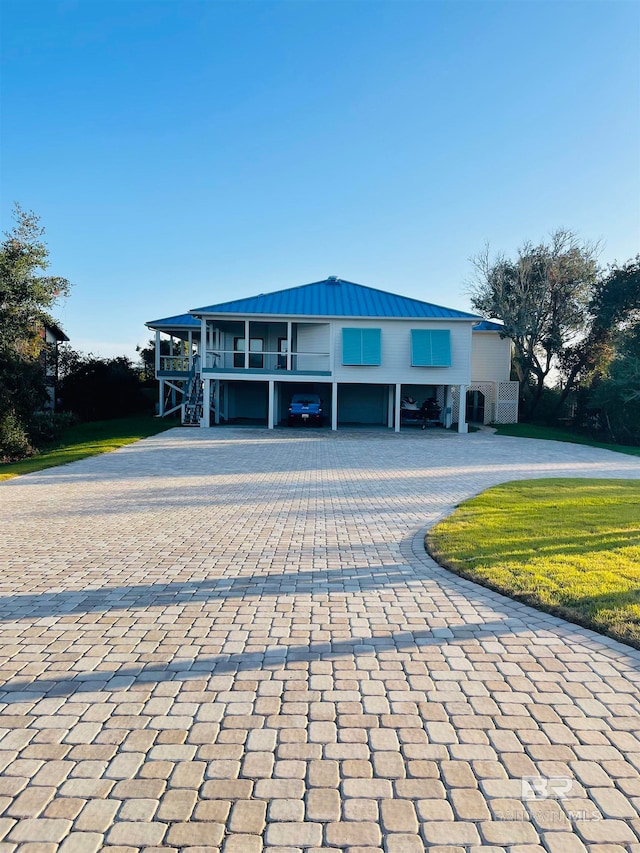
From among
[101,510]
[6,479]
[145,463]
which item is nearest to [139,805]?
[101,510]

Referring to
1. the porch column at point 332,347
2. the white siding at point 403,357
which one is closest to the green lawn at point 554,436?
the white siding at point 403,357

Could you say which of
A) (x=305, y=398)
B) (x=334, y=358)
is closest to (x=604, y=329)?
(x=334, y=358)

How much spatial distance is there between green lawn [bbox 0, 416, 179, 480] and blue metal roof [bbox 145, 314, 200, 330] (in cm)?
559

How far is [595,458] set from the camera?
18.1 meters

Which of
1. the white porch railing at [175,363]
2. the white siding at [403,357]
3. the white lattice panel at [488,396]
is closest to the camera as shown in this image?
the white siding at [403,357]

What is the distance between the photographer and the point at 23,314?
20.9m

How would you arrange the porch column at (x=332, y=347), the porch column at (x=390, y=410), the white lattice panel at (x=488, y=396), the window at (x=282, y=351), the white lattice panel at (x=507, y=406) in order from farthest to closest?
1. the white lattice panel at (x=488, y=396)
2. the white lattice panel at (x=507, y=406)
3. the window at (x=282, y=351)
4. the porch column at (x=390, y=410)
5. the porch column at (x=332, y=347)

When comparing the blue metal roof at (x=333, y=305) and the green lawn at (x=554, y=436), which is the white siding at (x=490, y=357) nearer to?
the green lawn at (x=554, y=436)

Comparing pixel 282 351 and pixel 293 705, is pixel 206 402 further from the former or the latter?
pixel 293 705

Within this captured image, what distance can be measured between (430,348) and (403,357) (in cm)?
125

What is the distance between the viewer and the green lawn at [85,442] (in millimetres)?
14701

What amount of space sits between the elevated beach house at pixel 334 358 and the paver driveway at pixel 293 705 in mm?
18525

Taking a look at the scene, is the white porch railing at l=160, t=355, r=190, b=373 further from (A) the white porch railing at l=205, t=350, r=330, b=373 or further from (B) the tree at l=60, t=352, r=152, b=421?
(A) the white porch railing at l=205, t=350, r=330, b=373

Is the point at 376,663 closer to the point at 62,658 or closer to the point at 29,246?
the point at 62,658
